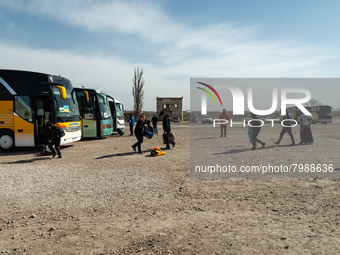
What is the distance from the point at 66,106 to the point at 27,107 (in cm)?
167

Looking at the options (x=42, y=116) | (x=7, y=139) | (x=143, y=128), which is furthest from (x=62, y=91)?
(x=143, y=128)

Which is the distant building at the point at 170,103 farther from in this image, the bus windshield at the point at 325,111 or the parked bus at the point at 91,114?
the parked bus at the point at 91,114

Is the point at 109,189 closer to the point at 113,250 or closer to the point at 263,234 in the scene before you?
the point at 113,250

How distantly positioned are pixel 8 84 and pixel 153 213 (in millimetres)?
10686

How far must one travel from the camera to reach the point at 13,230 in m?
4.11

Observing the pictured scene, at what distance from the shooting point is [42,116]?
1243cm

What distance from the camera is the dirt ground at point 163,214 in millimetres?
3588

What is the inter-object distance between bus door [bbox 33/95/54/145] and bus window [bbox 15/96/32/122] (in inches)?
10.5

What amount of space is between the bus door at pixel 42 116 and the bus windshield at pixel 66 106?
0.38 metres

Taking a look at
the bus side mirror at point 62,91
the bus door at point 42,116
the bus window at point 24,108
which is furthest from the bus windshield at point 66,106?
the bus window at point 24,108

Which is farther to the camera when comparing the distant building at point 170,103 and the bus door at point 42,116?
the distant building at point 170,103

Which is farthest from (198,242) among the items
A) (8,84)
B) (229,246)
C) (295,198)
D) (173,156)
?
(8,84)

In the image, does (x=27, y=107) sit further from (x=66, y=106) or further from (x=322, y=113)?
(x=322, y=113)

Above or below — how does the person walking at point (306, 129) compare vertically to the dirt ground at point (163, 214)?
above
